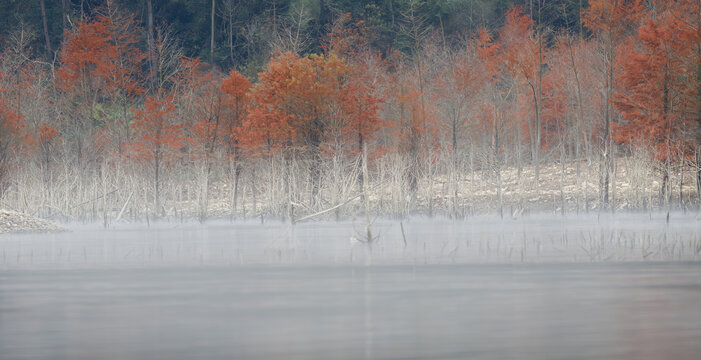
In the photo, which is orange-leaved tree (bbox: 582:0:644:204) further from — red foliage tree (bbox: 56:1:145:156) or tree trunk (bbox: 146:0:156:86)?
tree trunk (bbox: 146:0:156:86)

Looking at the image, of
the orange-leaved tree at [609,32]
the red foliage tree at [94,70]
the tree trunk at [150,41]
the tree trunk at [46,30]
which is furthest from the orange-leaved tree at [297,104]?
the tree trunk at [46,30]

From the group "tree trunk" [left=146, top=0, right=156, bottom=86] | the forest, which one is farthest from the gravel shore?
"tree trunk" [left=146, top=0, right=156, bottom=86]

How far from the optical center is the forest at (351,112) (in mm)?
23688

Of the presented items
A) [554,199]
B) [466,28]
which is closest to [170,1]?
[466,28]

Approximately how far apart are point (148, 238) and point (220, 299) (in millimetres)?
9072

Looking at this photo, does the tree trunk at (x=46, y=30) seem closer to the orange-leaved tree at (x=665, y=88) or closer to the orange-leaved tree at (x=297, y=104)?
the orange-leaved tree at (x=297, y=104)

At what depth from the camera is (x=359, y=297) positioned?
32.8ft

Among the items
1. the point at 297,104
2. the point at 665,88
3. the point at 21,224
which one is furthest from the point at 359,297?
the point at 297,104

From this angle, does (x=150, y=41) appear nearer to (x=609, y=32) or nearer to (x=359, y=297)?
(x=609, y=32)

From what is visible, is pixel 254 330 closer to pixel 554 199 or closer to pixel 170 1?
pixel 554 199

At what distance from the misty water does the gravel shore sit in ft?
8.37

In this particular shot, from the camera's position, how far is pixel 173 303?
9734 millimetres

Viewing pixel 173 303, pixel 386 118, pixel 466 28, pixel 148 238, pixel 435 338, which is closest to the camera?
pixel 435 338

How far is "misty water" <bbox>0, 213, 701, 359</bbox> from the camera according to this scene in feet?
24.5
